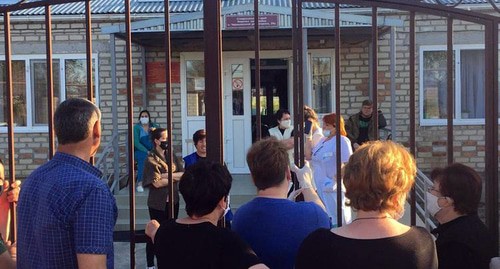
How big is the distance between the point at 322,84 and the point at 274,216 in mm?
8344

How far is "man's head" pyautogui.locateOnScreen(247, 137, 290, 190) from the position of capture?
2.24 m

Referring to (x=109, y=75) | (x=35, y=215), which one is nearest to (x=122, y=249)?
(x=109, y=75)

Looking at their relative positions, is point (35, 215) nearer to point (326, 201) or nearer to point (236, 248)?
point (236, 248)

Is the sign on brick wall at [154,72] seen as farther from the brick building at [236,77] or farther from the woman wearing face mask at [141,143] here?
the woman wearing face mask at [141,143]

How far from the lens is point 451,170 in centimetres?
255

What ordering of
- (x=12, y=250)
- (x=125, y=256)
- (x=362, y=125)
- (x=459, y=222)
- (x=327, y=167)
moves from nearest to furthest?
(x=459, y=222), (x=12, y=250), (x=327, y=167), (x=125, y=256), (x=362, y=125)

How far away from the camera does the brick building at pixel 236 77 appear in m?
9.83

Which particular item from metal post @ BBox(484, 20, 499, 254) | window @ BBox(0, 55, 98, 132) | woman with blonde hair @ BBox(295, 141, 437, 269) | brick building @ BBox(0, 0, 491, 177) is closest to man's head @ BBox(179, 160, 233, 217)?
woman with blonde hair @ BBox(295, 141, 437, 269)

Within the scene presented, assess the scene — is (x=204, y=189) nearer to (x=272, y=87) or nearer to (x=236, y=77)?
(x=236, y=77)

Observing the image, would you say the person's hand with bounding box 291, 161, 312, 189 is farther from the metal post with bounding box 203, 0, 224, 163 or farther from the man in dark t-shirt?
the man in dark t-shirt

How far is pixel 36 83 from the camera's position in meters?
10.4

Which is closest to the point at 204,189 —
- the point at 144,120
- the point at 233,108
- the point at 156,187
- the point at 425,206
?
the point at 425,206

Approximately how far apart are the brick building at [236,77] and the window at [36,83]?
0.06ft

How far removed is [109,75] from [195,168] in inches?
331
